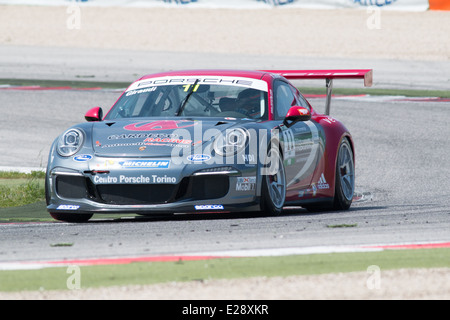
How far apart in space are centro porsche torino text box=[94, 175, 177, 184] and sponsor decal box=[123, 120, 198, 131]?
1.78 ft

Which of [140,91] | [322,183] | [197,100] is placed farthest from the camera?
[322,183]

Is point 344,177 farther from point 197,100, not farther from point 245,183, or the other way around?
point 245,183

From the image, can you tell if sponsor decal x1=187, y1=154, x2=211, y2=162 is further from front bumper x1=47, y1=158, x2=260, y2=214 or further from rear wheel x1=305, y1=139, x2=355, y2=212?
rear wheel x1=305, y1=139, x2=355, y2=212

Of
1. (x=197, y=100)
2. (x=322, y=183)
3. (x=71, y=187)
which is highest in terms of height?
(x=197, y=100)

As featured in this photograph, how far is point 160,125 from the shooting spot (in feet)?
25.8

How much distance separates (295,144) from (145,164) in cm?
146

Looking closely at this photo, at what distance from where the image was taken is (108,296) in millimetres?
4535

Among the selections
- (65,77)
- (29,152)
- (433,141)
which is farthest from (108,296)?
(65,77)

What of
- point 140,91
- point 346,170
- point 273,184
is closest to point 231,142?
point 273,184

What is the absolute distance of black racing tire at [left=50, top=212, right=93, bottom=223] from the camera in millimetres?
7910

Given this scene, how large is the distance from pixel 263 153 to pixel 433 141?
6859 mm

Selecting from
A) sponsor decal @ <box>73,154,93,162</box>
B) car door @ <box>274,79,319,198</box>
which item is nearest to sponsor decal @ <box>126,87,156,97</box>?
car door @ <box>274,79,319,198</box>
